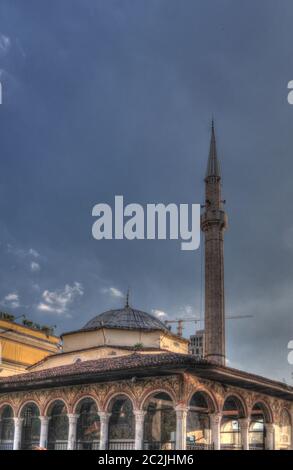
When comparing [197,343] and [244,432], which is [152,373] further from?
[197,343]

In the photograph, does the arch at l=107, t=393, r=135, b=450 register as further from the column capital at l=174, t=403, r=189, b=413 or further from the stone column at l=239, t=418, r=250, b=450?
the stone column at l=239, t=418, r=250, b=450

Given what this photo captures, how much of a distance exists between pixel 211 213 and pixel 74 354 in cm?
1400

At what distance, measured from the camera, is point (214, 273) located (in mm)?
35375

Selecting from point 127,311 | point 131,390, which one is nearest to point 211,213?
point 127,311

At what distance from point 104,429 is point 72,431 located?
5.83 ft

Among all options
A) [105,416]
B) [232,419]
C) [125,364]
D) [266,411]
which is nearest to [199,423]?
[232,419]

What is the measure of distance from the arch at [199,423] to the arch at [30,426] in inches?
251

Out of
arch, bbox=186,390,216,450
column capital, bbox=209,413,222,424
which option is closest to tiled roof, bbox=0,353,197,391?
arch, bbox=186,390,216,450

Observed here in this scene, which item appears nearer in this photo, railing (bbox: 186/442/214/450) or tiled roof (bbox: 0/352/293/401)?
tiled roof (bbox: 0/352/293/401)

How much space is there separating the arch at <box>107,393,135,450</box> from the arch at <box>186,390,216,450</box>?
6.91ft

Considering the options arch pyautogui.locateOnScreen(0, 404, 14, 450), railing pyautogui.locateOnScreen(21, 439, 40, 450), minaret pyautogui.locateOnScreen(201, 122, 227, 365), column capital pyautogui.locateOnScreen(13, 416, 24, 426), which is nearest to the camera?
column capital pyautogui.locateOnScreen(13, 416, 24, 426)

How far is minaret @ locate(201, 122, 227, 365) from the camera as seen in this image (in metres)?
34.4

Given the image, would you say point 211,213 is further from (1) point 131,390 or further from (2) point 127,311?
(1) point 131,390
